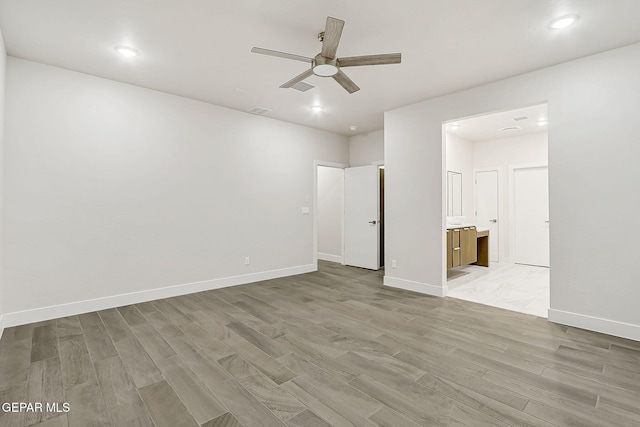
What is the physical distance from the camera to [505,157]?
677 cm

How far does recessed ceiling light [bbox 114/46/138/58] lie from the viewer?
3092 millimetres

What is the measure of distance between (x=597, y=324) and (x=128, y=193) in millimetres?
5620

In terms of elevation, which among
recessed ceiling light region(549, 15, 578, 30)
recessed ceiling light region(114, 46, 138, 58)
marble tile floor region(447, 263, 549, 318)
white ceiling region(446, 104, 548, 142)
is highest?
recessed ceiling light region(114, 46, 138, 58)

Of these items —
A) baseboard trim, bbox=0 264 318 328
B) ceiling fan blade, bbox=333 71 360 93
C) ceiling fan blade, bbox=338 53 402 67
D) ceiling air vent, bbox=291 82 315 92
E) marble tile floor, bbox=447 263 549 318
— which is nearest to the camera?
ceiling fan blade, bbox=338 53 402 67

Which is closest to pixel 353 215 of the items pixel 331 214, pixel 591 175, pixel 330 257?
pixel 331 214

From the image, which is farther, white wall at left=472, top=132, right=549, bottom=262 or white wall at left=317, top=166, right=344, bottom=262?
white wall at left=317, top=166, right=344, bottom=262

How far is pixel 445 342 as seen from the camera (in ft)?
9.46

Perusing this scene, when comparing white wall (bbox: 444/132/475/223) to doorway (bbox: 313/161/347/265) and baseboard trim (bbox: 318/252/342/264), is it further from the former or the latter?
baseboard trim (bbox: 318/252/342/264)

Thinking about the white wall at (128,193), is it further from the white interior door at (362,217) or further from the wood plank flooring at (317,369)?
the white interior door at (362,217)

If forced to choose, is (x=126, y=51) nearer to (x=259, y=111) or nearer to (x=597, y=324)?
(x=259, y=111)

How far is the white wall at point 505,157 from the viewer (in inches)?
251

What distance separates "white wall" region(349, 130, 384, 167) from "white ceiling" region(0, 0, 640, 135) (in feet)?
7.54

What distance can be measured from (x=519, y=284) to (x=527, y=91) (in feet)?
10.2

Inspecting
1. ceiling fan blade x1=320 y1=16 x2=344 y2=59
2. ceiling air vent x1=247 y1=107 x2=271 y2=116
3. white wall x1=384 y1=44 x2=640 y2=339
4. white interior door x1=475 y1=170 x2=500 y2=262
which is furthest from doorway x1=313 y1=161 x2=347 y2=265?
ceiling fan blade x1=320 y1=16 x2=344 y2=59
